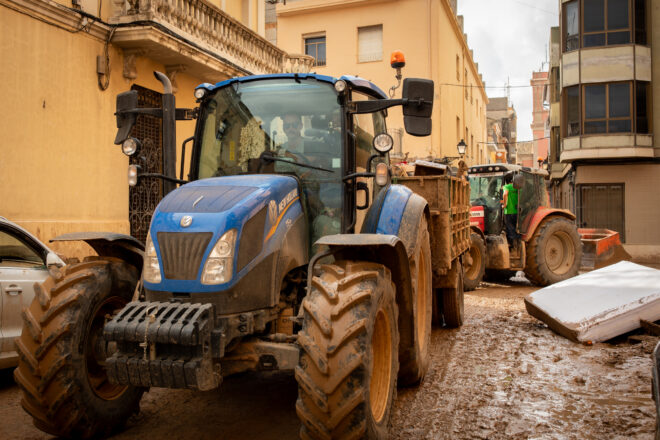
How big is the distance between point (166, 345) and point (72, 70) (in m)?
8.16

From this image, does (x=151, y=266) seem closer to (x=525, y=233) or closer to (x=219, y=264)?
(x=219, y=264)

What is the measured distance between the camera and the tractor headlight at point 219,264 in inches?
140

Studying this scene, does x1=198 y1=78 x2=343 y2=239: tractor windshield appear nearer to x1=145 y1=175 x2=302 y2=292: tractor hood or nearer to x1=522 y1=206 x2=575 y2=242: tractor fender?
x1=145 y1=175 x2=302 y2=292: tractor hood

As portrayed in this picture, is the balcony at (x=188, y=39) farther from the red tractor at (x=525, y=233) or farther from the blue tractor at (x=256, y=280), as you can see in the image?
the blue tractor at (x=256, y=280)

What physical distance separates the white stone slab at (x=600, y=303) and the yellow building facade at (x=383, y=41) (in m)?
16.1

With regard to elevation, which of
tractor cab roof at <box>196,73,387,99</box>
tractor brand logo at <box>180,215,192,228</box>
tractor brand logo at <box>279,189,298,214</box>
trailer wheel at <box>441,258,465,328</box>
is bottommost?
trailer wheel at <box>441,258,465,328</box>

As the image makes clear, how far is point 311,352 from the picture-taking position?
3203 mm

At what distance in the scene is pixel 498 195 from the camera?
41.1 ft

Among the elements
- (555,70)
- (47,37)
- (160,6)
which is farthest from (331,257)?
(555,70)

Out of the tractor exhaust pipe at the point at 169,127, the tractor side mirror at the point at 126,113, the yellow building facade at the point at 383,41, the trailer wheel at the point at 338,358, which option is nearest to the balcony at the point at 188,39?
the tractor side mirror at the point at 126,113

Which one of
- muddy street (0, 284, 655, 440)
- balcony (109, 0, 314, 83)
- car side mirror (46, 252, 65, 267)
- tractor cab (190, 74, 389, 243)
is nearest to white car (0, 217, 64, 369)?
car side mirror (46, 252, 65, 267)

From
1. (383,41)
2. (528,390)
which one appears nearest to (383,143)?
(528,390)

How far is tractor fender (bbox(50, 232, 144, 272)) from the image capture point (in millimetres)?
4355

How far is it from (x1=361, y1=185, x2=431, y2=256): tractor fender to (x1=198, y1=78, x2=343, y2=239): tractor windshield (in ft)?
1.33
